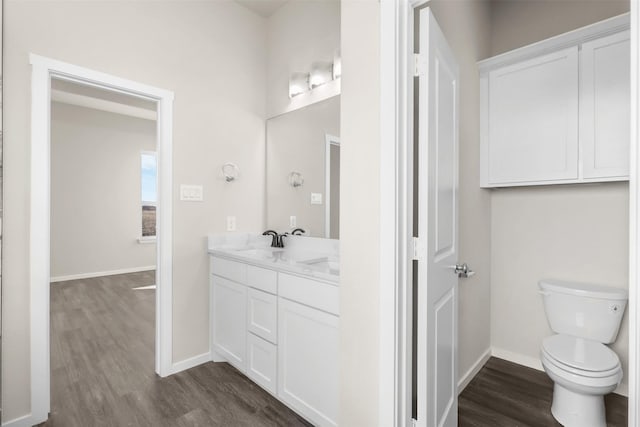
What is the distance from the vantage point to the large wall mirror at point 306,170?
7.70 ft

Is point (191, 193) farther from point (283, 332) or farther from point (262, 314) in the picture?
point (283, 332)

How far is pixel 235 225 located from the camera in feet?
8.91

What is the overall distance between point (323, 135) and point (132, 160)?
461 cm

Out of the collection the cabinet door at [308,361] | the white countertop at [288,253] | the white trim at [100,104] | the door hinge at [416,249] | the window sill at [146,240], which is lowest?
the cabinet door at [308,361]

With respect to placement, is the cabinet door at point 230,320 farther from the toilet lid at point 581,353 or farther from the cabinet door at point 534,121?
the cabinet door at point 534,121

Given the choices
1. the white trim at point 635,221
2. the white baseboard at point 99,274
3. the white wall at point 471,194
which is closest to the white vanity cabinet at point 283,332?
the white wall at point 471,194

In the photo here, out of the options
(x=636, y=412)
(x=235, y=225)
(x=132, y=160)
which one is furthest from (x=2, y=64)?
(x=132, y=160)

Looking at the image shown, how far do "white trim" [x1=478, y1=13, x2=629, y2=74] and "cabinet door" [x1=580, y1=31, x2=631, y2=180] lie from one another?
0.14ft

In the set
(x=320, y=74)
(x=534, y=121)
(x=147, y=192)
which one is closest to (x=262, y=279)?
(x=320, y=74)

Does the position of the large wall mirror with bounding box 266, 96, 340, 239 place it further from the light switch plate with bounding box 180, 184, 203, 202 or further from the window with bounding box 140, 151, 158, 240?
the window with bounding box 140, 151, 158, 240

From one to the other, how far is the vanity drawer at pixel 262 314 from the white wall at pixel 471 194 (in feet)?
3.70

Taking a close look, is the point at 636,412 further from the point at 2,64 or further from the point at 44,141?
the point at 2,64

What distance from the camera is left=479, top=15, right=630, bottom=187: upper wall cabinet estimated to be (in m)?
1.90

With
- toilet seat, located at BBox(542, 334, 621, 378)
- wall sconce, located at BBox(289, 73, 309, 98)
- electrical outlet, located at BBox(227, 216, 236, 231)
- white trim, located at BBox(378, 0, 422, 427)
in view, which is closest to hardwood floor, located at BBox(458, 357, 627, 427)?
toilet seat, located at BBox(542, 334, 621, 378)
